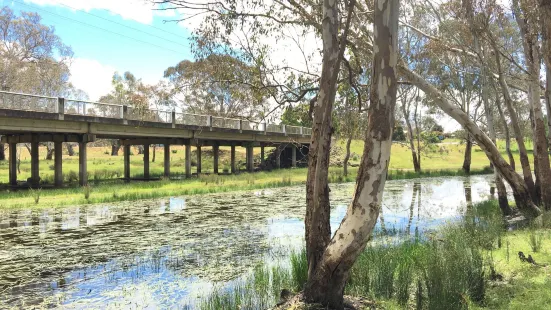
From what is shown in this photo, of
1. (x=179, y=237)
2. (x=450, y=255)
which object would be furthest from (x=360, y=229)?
(x=179, y=237)

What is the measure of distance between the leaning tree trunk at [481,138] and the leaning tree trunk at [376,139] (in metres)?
5.44

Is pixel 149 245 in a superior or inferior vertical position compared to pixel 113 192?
inferior

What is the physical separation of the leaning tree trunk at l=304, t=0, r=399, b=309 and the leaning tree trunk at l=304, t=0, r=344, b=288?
0.63m

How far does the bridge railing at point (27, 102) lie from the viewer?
17266 millimetres

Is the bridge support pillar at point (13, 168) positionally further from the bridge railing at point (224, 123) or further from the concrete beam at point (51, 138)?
the bridge railing at point (224, 123)

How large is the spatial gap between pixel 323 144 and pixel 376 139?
841 mm

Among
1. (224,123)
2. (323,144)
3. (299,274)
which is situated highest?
(224,123)

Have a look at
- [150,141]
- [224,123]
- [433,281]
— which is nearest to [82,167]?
[150,141]

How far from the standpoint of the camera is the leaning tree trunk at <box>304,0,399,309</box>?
396cm

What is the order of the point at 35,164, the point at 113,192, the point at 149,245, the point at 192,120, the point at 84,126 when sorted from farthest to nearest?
the point at 192,120 → the point at 35,164 → the point at 84,126 → the point at 113,192 → the point at 149,245

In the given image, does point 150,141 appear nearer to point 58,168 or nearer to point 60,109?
point 58,168

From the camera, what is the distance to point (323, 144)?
15.5 feet

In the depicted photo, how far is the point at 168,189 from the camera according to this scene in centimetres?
1958

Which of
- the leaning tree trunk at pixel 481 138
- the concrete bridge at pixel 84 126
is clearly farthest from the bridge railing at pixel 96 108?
the leaning tree trunk at pixel 481 138
